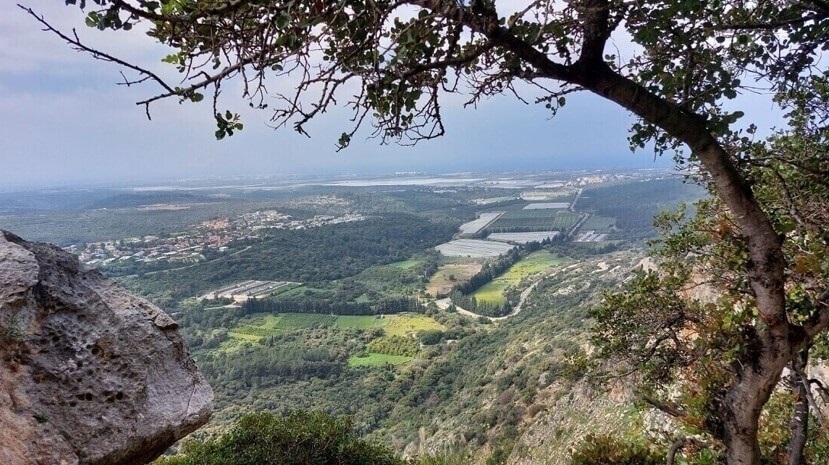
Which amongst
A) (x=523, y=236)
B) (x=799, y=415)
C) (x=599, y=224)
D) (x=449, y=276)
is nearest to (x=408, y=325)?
(x=449, y=276)

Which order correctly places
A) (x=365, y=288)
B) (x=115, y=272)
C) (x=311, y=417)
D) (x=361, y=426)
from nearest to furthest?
(x=311, y=417) → (x=361, y=426) → (x=115, y=272) → (x=365, y=288)

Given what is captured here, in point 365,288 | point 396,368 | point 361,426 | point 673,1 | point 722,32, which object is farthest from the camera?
point 365,288

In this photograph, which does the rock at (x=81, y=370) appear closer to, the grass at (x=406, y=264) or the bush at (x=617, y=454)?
the bush at (x=617, y=454)

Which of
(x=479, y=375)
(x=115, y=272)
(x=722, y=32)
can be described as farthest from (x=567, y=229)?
(x=722, y=32)

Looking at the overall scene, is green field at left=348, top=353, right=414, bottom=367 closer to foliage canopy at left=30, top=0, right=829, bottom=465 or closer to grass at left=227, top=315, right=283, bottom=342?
grass at left=227, top=315, right=283, bottom=342

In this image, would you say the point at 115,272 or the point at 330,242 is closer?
the point at 115,272

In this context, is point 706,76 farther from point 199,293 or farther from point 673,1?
point 199,293
